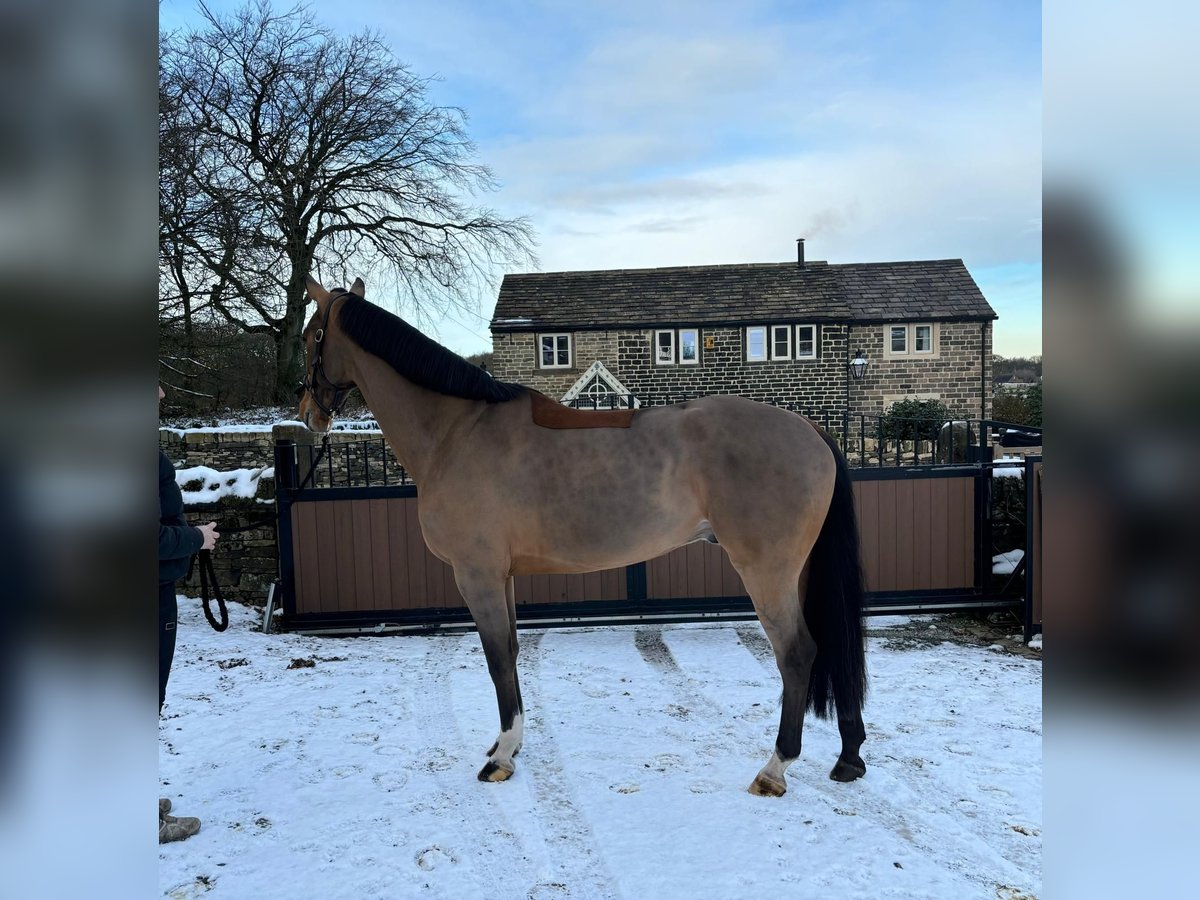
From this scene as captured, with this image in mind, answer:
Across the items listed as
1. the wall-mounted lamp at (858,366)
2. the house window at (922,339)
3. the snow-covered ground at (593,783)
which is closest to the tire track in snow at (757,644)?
the snow-covered ground at (593,783)

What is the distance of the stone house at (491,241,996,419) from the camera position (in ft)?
65.0

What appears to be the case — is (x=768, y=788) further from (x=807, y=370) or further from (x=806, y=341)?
(x=806, y=341)

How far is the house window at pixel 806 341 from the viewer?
1978cm

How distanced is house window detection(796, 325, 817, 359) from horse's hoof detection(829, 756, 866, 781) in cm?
1805

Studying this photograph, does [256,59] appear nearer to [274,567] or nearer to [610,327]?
[610,327]

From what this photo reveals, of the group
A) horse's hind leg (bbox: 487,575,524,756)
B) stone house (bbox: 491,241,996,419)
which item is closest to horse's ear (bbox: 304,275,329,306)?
horse's hind leg (bbox: 487,575,524,756)

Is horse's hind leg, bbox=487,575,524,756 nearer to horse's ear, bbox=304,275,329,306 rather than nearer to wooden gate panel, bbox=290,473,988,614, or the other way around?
horse's ear, bbox=304,275,329,306

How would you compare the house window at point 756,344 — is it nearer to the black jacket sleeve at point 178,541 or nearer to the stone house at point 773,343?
the stone house at point 773,343

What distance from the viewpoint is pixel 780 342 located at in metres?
19.9

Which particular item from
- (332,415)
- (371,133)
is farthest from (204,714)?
(371,133)

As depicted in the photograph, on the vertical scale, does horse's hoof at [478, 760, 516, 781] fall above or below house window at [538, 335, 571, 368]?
below

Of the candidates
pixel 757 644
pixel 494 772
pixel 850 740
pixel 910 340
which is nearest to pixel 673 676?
pixel 757 644

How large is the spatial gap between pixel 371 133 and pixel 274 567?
13113 millimetres

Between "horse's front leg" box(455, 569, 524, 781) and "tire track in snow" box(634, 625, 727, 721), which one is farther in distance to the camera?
"tire track in snow" box(634, 625, 727, 721)
